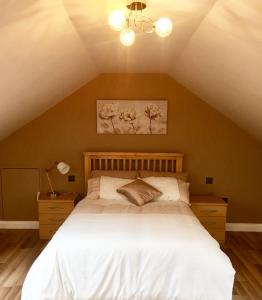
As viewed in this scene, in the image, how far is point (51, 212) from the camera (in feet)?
12.4

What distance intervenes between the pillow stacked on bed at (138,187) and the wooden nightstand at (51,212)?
1.42ft

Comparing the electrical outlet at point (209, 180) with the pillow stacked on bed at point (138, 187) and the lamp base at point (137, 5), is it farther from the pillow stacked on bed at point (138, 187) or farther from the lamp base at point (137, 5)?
the lamp base at point (137, 5)

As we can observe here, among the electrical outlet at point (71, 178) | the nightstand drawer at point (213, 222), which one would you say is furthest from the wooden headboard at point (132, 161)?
the nightstand drawer at point (213, 222)

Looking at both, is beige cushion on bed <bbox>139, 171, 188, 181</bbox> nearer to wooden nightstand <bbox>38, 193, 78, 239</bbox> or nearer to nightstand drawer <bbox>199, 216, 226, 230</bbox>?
nightstand drawer <bbox>199, 216, 226, 230</bbox>

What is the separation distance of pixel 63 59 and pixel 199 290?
7.95ft

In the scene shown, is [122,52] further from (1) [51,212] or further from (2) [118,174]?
(1) [51,212]

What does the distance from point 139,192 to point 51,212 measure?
135 cm

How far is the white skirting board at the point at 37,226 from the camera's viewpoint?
164 inches

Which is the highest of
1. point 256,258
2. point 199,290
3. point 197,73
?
point 197,73

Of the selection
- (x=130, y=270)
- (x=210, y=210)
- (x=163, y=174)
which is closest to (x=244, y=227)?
(x=210, y=210)

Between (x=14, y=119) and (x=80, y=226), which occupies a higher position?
(x=14, y=119)

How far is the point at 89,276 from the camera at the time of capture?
2.18m

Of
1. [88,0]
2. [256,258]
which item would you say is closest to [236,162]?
[256,258]

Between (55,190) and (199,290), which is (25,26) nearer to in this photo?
(199,290)
